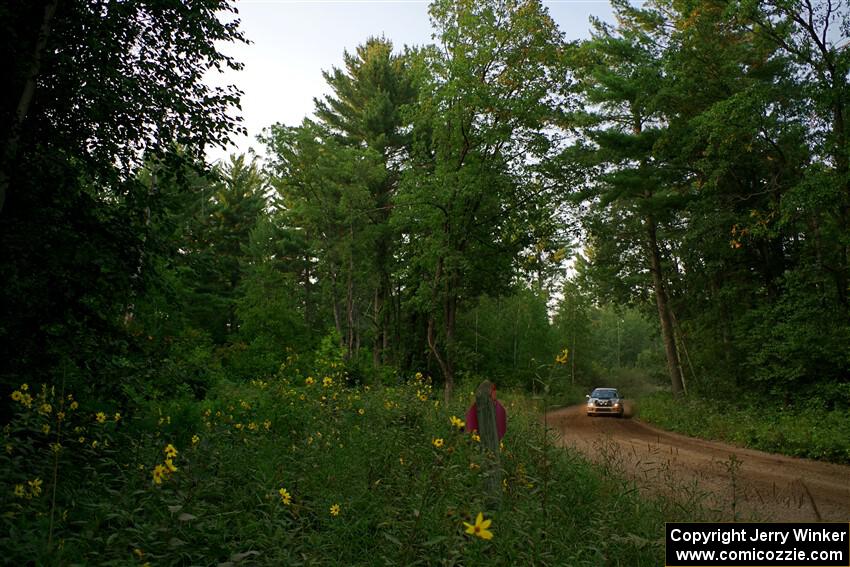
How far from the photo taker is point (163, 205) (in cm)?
670

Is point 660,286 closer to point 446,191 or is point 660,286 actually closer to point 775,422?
point 775,422

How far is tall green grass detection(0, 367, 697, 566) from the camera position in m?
3.39

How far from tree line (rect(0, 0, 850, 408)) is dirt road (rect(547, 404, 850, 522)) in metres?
2.64

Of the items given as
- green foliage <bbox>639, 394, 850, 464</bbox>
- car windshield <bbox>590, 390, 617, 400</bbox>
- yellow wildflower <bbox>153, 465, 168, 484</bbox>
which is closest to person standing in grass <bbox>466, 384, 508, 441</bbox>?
yellow wildflower <bbox>153, 465, 168, 484</bbox>

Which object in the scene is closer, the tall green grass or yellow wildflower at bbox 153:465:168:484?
yellow wildflower at bbox 153:465:168:484

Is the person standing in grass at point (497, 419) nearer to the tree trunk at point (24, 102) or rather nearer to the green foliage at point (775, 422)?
the tree trunk at point (24, 102)

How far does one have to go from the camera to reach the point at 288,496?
3898mm

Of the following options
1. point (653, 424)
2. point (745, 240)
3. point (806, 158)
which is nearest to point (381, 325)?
point (653, 424)

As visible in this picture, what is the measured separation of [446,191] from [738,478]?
11.3m

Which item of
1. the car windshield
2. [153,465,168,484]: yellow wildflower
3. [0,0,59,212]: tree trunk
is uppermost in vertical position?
[0,0,59,212]: tree trunk

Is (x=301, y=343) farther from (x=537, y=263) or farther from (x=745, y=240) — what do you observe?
(x=745, y=240)

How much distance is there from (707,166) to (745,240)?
3.33 m

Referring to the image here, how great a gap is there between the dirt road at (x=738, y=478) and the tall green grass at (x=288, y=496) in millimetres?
779

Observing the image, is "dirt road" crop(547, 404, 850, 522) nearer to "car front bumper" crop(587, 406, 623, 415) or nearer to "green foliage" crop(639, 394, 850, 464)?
"green foliage" crop(639, 394, 850, 464)
